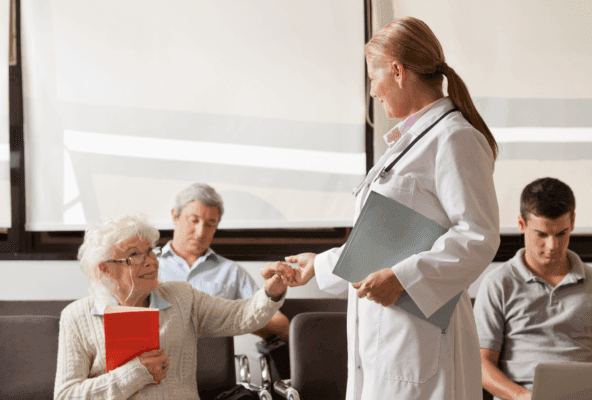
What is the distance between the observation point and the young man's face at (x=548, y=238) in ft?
6.61

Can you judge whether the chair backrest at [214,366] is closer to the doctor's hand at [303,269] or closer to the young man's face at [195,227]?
the young man's face at [195,227]

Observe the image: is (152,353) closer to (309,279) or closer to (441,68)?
(309,279)

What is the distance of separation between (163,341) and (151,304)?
12cm

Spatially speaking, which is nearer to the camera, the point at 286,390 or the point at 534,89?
the point at 286,390

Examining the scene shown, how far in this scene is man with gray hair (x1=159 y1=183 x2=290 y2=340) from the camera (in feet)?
8.20

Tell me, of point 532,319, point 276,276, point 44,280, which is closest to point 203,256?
point 276,276

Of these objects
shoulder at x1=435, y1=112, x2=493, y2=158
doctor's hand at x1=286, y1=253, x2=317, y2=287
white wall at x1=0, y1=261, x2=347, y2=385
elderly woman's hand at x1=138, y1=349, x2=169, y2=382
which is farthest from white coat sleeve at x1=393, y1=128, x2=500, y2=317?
white wall at x1=0, y1=261, x2=347, y2=385

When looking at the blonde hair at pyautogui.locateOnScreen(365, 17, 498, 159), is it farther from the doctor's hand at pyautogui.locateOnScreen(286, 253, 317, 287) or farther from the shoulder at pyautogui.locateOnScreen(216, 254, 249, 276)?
the shoulder at pyautogui.locateOnScreen(216, 254, 249, 276)

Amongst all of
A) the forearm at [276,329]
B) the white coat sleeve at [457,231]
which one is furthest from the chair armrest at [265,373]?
the white coat sleeve at [457,231]

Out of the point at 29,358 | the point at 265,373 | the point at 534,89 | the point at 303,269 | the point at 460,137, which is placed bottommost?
the point at 265,373

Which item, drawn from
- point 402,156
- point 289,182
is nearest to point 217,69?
point 289,182

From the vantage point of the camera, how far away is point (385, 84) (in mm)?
1212

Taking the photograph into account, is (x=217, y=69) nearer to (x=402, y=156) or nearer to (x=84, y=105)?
(x=84, y=105)

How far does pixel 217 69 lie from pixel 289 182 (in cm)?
79
